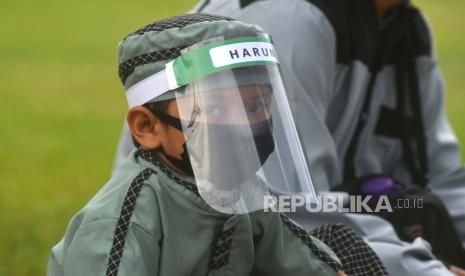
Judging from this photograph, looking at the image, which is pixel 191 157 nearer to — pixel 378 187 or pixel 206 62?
pixel 206 62

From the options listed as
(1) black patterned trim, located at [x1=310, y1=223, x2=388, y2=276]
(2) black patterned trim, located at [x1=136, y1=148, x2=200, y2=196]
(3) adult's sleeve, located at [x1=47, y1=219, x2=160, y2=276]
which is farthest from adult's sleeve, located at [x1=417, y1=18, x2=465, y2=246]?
(3) adult's sleeve, located at [x1=47, y1=219, x2=160, y2=276]

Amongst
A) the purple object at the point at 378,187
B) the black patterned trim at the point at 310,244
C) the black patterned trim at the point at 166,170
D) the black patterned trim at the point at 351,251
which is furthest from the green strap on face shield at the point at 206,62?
the purple object at the point at 378,187

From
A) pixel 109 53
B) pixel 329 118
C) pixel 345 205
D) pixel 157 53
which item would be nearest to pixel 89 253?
pixel 157 53

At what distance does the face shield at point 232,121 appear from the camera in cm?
247

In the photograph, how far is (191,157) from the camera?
2.52 metres

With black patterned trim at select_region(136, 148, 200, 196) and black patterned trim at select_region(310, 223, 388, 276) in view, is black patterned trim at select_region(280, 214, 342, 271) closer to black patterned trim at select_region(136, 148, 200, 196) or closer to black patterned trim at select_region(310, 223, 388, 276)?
black patterned trim at select_region(310, 223, 388, 276)

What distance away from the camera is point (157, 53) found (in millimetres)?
2504

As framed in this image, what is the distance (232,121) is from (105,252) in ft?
1.37

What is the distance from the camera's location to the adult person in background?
326 cm

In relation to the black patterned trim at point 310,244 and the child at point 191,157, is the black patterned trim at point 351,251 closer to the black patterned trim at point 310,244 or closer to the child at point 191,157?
the black patterned trim at point 310,244

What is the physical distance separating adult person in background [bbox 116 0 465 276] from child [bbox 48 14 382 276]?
0.57m

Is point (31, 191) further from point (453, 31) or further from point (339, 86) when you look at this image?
point (453, 31)

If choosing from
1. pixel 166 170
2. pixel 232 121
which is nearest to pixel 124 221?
pixel 166 170

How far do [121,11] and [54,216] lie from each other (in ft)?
27.7
